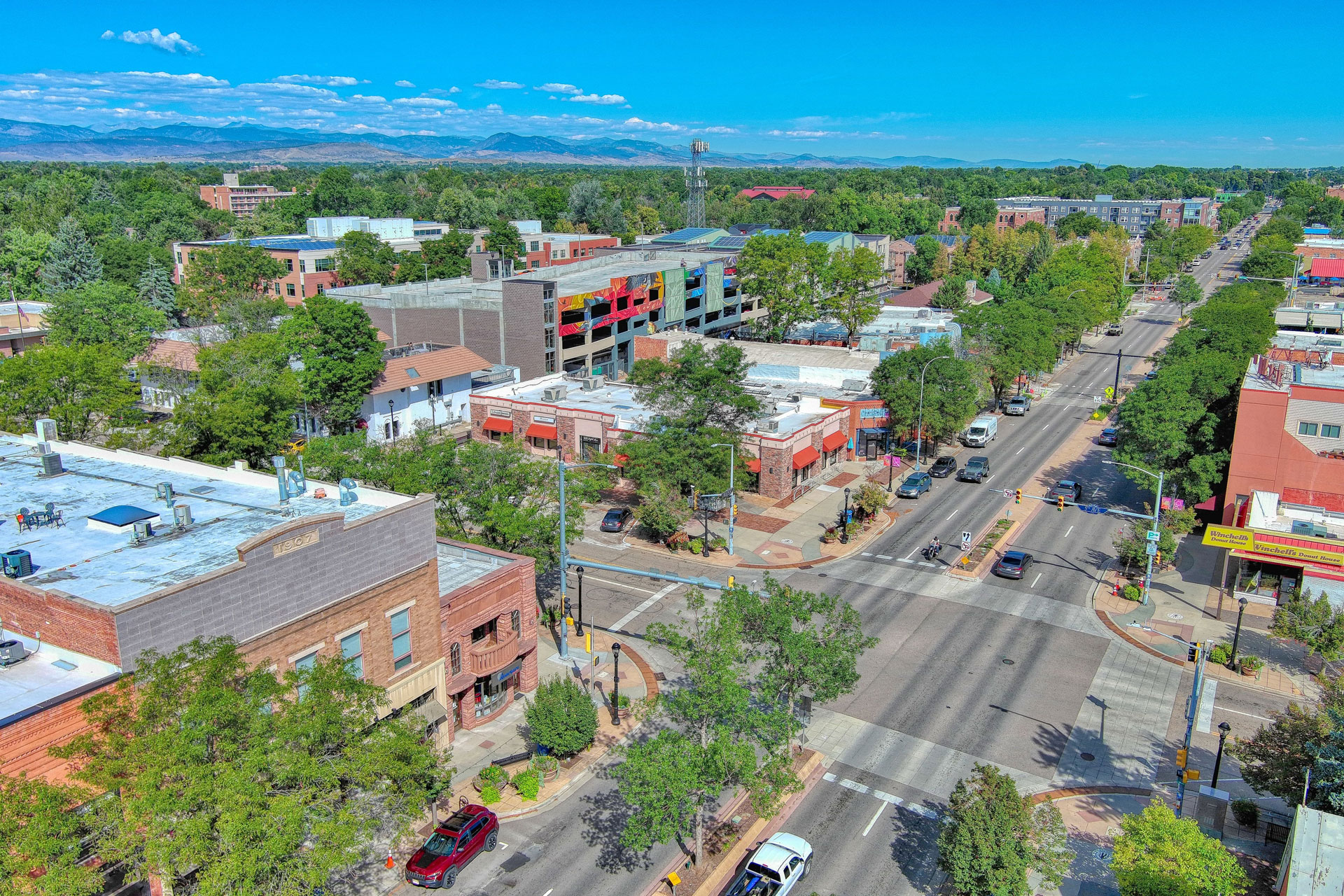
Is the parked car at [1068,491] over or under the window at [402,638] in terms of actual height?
under

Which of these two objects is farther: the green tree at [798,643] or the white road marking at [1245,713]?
the white road marking at [1245,713]

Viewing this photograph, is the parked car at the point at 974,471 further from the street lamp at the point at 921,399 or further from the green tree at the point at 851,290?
the green tree at the point at 851,290

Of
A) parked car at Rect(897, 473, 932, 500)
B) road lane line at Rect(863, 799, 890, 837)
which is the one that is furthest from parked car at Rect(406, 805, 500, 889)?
parked car at Rect(897, 473, 932, 500)

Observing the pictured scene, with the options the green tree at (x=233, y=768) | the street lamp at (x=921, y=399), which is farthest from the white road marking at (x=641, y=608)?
the street lamp at (x=921, y=399)

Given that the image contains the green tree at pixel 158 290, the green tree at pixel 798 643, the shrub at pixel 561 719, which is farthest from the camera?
the green tree at pixel 158 290

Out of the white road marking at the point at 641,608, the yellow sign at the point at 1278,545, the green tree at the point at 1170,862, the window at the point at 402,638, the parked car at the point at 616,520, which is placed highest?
the window at the point at 402,638

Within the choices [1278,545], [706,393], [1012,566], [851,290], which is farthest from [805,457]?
[851,290]

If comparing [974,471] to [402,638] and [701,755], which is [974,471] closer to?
[701,755]
